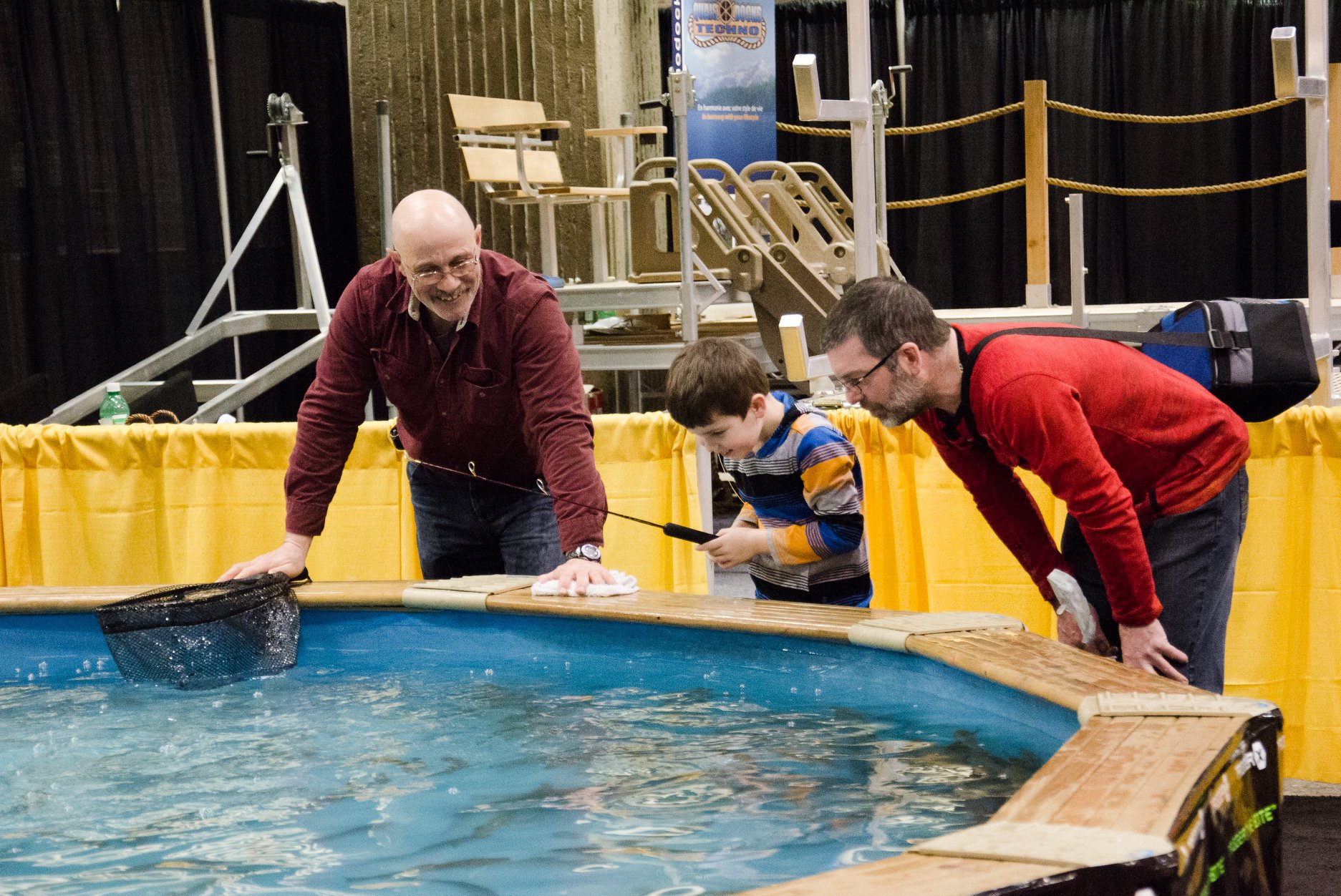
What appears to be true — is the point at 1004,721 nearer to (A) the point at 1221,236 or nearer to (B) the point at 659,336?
(B) the point at 659,336

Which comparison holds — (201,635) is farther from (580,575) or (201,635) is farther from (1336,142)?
(1336,142)

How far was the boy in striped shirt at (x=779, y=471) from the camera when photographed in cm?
250

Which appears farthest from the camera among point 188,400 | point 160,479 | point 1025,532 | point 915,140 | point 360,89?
point 915,140

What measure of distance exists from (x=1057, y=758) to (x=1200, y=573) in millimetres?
772

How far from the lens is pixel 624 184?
7164 millimetres

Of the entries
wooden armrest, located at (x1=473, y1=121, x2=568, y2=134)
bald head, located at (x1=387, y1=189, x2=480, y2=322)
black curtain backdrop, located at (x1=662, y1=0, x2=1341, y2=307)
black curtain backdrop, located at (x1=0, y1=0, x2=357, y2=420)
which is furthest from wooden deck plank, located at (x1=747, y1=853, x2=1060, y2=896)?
black curtain backdrop, located at (x1=662, y1=0, x2=1341, y2=307)

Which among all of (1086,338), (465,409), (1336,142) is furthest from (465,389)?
(1336,142)

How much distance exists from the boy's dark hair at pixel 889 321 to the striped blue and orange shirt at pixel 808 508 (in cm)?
57

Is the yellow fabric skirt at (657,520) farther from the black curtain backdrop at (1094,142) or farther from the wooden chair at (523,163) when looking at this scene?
the black curtain backdrop at (1094,142)

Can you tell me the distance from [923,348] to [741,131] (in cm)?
461

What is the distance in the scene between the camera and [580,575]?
257 cm

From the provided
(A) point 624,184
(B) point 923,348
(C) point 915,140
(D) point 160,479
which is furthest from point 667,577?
(C) point 915,140

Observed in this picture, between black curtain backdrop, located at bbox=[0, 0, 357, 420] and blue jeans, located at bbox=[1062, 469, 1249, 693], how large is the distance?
584cm

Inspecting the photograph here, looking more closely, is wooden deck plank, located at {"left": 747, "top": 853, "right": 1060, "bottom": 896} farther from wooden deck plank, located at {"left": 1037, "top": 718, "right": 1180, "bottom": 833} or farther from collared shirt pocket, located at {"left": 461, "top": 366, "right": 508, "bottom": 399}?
collared shirt pocket, located at {"left": 461, "top": 366, "right": 508, "bottom": 399}
